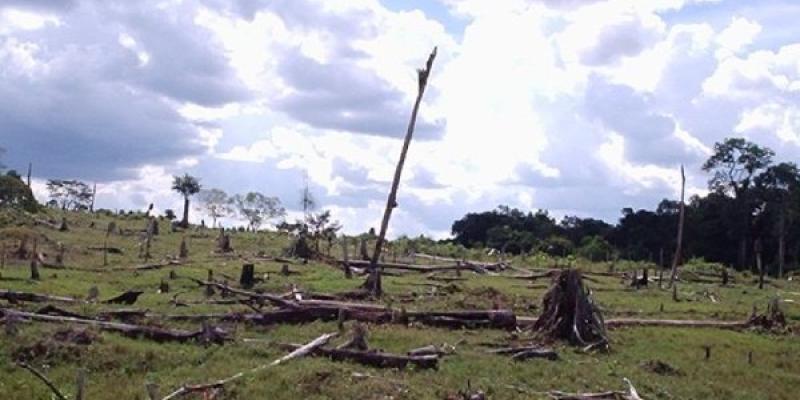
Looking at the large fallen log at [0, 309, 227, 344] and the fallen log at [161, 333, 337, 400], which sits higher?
the large fallen log at [0, 309, 227, 344]

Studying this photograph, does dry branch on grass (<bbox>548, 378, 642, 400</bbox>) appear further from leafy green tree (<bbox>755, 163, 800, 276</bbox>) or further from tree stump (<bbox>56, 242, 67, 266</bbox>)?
leafy green tree (<bbox>755, 163, 800, 276</bbox>)

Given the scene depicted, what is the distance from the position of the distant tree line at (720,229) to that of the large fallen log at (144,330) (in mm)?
53603

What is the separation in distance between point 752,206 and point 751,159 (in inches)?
146

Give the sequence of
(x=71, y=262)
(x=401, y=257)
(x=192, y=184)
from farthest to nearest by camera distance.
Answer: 1. (x=192, y=184)
2. (x=401, y=257)
3. (x=71, y=262)

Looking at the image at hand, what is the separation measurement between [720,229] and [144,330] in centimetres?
6754

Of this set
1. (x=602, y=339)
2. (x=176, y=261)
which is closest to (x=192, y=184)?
(x=176, y=261)

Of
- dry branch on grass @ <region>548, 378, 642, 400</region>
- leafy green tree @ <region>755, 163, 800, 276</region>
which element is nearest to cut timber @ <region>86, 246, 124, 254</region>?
dry branch on grass @ <region>548, 378, 642, 400</region>

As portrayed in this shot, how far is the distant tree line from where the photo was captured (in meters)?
78.8

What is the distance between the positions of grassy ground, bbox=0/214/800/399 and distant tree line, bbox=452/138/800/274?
39.2 metres

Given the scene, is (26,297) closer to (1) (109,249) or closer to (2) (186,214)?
(1) (109,249)

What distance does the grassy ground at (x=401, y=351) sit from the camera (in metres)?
Answer: 19.3

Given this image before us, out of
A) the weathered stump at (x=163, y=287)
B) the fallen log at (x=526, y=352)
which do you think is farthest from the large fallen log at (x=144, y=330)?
the weathered stump at (x=163, y=287)

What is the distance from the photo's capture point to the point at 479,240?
3826 inches

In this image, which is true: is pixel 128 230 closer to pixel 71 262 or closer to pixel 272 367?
pixel 71 262
